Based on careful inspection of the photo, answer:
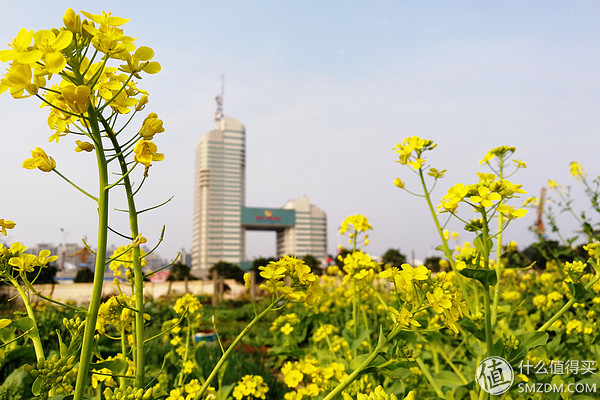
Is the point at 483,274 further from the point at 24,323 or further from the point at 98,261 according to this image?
the point at 24,323

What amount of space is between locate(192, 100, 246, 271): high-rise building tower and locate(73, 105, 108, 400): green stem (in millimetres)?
97557

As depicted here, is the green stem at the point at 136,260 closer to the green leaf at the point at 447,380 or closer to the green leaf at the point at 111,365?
the green leaf at the point at 111,365

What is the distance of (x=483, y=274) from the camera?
1087 mm

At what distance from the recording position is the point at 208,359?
3467mm

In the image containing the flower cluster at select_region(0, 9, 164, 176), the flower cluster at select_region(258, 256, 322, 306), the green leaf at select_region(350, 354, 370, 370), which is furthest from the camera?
the green leaf at select_region(350, 354, 370, 370)

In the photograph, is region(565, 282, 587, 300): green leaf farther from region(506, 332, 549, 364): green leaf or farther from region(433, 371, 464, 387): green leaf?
region(433, 371, 464, 387): green leaf

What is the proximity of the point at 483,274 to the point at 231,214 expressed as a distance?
103 meters

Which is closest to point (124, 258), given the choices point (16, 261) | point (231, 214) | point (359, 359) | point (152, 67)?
point (16, 261)

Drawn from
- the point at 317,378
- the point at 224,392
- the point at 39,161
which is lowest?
the point at 224,392

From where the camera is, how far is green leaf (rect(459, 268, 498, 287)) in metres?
1.07

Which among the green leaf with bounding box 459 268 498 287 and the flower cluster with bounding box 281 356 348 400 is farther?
the flower cluster with bounding box 281 356 348 400

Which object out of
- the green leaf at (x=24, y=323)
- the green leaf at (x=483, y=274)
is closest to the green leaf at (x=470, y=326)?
the green leaf at (x=483, y=274)

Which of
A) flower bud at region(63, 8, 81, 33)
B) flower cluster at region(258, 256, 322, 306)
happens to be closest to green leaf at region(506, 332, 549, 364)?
flower cluster at region(258, 256, 322, 306)

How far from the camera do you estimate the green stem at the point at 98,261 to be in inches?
26.5
